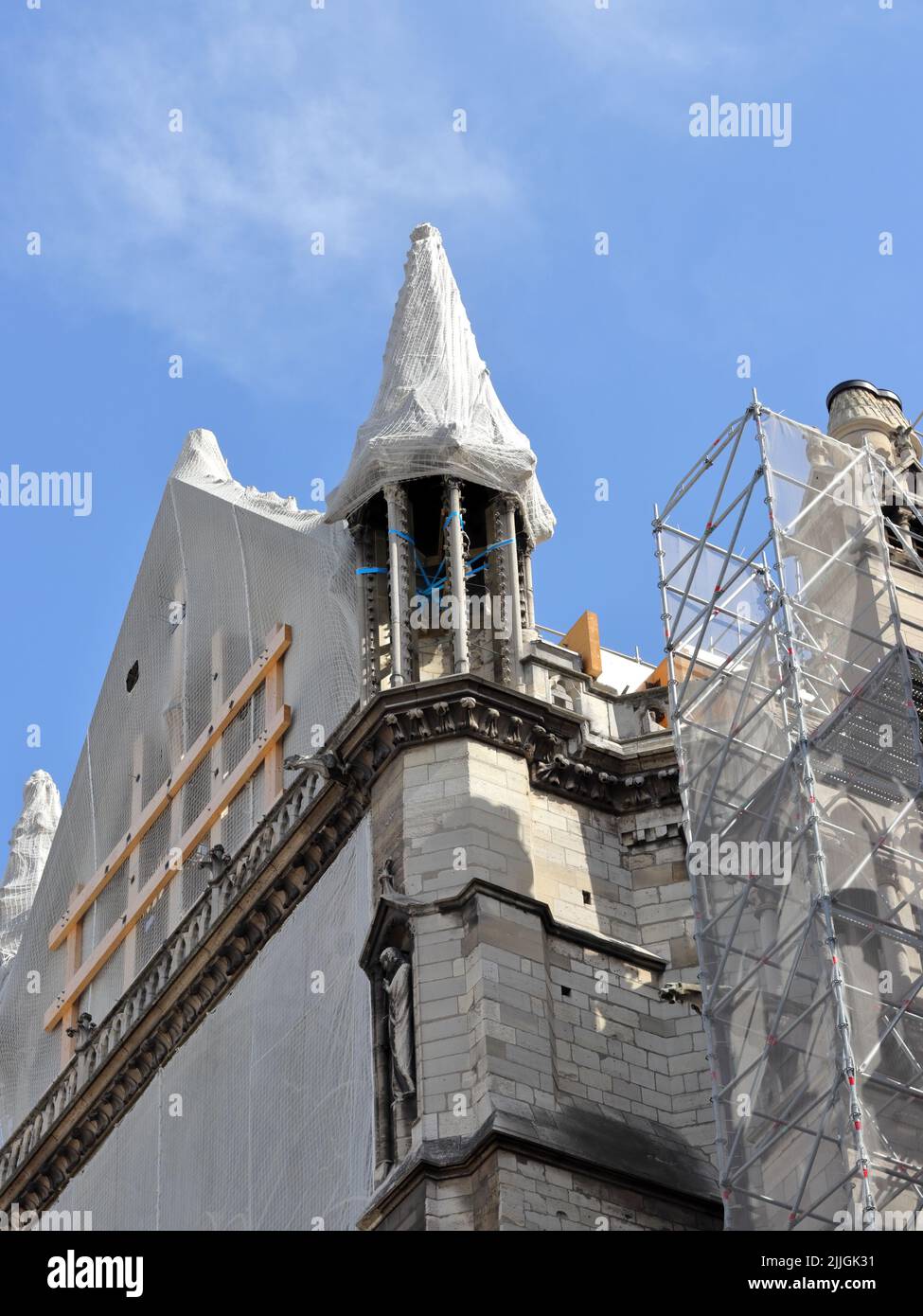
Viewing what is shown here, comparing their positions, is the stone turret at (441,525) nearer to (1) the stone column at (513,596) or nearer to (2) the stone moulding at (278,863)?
(1) the stone column at (513,596)

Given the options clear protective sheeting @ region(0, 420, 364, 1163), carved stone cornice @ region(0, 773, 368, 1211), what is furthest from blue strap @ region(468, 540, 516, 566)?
carved stone cornice @ region(0, 773, 368, 1211)

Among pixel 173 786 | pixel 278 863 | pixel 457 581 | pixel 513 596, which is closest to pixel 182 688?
pixel 173 786

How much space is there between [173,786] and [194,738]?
0.84 metres

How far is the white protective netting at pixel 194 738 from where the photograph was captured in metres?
37.1

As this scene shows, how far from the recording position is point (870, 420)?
41344mm

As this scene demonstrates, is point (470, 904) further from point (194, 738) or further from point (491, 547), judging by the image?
point (194, 738)

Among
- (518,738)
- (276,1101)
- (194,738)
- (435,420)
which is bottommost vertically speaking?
(276,1101)

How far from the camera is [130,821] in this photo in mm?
46031

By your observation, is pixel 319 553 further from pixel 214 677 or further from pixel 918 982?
pixel 918 982

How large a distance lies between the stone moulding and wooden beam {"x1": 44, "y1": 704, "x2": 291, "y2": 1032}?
153 cm

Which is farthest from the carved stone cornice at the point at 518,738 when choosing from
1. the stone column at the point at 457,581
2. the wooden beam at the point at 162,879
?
the wooden beam at the point at 162,879

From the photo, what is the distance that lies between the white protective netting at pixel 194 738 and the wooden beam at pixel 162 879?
8.5 inches
